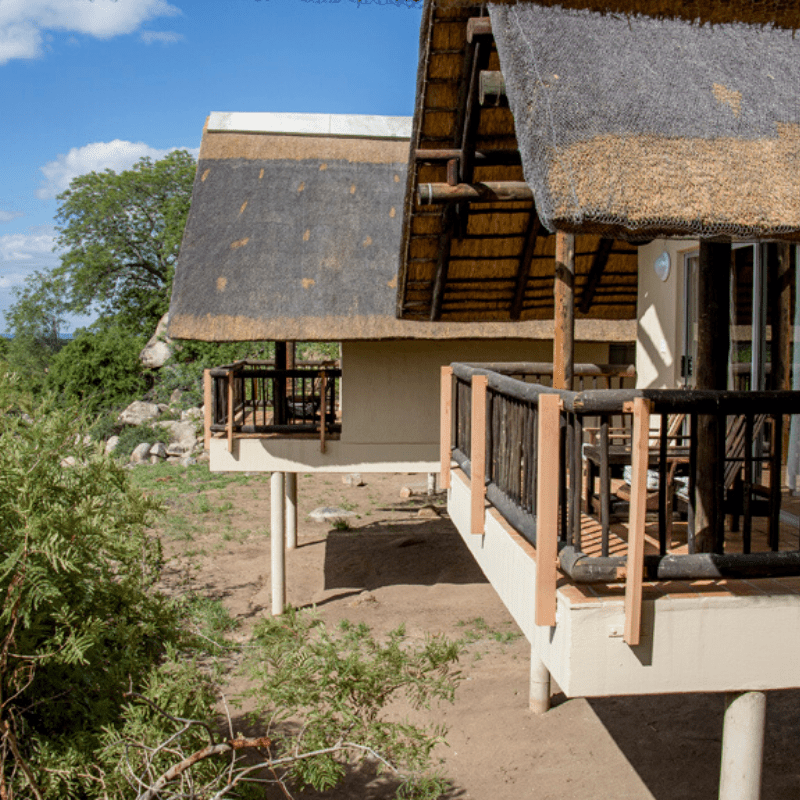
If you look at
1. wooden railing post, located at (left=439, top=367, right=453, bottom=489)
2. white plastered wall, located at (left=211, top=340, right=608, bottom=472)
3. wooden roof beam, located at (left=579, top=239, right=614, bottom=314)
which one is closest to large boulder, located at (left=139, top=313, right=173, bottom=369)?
white plastered wall, located at (left=211, top=340, right=608, bottom=472)

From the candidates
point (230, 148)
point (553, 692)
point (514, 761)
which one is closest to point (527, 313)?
point (553, 692)

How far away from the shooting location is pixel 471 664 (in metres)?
10.4

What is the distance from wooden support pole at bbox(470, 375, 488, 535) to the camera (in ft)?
18.7

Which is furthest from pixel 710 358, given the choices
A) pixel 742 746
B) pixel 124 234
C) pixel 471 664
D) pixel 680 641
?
pixel 124 234

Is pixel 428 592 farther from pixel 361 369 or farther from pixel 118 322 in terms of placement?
pixel 118 322

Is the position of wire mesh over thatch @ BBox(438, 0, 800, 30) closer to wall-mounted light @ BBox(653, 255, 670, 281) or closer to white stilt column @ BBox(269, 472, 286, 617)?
wall-mounted light @ BBox(653, 255, 670, 281)

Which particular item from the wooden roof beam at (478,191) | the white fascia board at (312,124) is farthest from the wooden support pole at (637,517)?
the white fascia board at (312,124)

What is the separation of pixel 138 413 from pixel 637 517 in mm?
27681

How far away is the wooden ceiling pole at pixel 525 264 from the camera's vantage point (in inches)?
361

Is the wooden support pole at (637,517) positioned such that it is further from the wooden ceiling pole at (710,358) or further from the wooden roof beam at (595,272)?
the wooden roof beam at (595,272)

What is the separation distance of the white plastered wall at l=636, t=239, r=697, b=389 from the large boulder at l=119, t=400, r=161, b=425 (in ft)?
74.2

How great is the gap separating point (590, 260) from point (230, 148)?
271 inches

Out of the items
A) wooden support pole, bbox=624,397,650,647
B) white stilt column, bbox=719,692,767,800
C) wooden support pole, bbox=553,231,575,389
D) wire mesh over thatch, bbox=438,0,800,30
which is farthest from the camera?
wooden support pole, bbox=553,231,575,389

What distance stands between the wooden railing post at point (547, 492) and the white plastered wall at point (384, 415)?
Answer: 7742 millimetres
